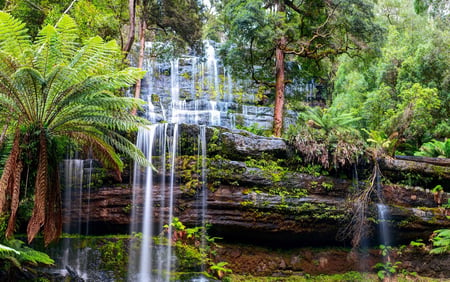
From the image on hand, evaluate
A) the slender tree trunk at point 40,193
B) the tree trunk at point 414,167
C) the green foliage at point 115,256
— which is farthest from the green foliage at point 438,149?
the slender tree trunk at point 40,193

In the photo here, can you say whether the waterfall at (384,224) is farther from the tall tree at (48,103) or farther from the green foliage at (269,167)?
the tall tree at (48,103)

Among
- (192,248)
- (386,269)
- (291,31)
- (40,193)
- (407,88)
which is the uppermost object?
(291,31)

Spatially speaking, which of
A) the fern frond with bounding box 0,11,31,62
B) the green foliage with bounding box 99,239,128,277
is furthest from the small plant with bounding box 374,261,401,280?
the fern frond with bounding box 0,11,31,62

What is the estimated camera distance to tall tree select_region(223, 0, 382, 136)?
36.2ft

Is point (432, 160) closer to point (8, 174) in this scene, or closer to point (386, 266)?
point (386, 266)

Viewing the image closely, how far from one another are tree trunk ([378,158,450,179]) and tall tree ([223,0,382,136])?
327cm

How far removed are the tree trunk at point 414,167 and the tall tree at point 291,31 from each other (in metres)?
3.27

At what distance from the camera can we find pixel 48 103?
21.1 ft

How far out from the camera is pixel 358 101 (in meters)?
18.6

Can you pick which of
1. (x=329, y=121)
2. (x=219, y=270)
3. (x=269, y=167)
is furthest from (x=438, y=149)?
(x=219, y=270)

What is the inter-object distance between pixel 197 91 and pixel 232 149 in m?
8.71

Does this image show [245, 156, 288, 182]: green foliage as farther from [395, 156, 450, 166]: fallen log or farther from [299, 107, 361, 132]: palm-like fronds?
[395, 156, 450, 166]: fallen log

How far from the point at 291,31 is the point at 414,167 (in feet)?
17.7

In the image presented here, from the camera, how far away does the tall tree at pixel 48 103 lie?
19.0 feet
